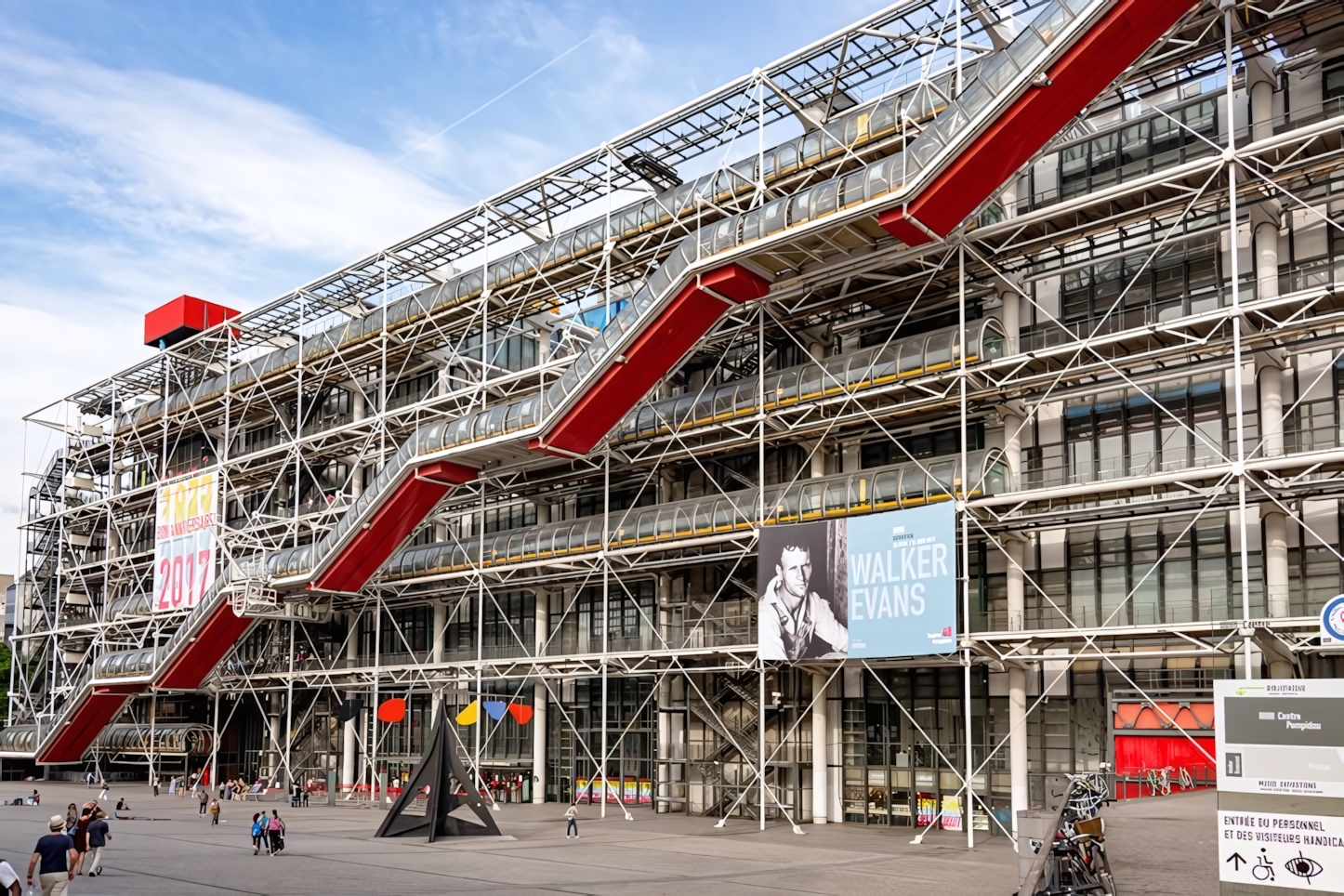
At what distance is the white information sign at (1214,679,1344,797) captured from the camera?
9352 mm

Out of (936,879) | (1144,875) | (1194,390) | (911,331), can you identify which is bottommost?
(936,879)

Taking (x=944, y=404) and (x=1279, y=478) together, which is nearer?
(x=1279, y=478)

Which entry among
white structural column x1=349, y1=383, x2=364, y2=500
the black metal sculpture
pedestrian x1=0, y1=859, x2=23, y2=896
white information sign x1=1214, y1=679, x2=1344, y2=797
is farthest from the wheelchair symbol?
white structural column x1=349, y1=383, x2=364, y2=500

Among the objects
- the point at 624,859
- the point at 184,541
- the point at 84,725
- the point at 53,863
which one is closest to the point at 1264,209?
the point at 624,859

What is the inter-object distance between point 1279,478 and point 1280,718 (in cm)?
1416

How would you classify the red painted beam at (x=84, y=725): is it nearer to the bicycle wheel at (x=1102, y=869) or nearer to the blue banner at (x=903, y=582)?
the blue banner at (x=903, y=582)

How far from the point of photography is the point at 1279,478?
22.4 m

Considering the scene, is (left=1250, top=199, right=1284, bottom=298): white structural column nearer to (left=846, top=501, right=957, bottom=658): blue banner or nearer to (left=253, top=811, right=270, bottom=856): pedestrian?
(left=846, top=501, right=957, bottom=658): blue banner

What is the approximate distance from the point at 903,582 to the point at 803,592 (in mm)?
2439

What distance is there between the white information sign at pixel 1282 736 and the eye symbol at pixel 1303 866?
0.48m

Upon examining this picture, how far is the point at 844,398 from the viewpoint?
27.8 meters

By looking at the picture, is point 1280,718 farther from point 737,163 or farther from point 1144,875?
point 737,163

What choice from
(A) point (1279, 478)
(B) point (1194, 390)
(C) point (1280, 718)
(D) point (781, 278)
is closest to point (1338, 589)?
(A) point (1279, 478)

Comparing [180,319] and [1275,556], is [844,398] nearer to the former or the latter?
[1275,556]
